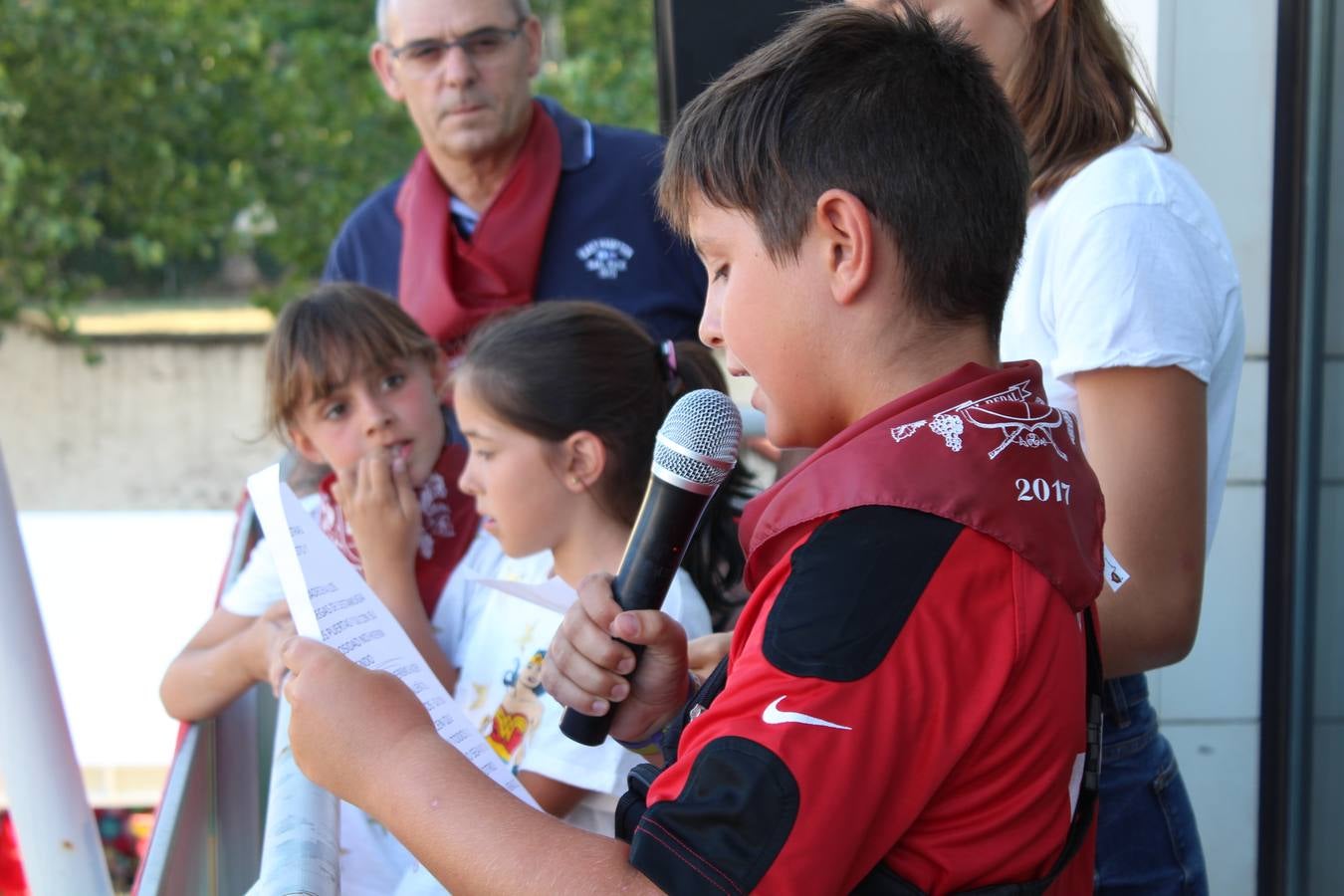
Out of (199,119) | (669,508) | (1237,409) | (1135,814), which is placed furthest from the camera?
(199,119)

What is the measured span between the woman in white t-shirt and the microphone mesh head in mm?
432

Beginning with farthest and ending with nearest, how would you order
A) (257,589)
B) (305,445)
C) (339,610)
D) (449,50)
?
1. (449,50)
2. (305,445)
3. (257,589)
4. (339,610)

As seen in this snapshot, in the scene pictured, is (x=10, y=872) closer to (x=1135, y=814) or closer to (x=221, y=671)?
(x=221, y=671)

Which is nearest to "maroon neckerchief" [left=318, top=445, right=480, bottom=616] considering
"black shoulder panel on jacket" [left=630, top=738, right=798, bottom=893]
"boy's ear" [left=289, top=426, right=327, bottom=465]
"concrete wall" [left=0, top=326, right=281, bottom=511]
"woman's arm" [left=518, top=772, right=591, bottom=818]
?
"boy's ear" [left=289, top=426, right=327, bottom=465]

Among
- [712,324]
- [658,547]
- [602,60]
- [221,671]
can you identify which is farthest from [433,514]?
[602,60]

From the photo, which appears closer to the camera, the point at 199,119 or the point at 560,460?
the point at 560,460

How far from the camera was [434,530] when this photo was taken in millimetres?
2791

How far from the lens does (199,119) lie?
10.2 metres

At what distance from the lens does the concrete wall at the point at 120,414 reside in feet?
36.4

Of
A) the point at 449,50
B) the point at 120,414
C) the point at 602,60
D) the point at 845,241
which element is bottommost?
the point at 120,414

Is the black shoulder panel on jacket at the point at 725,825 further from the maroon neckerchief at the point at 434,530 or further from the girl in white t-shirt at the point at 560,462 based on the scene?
the maroon neckerchief at the point at 434,530

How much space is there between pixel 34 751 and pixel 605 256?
1.96 m

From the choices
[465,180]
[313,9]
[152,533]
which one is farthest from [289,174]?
[465,180]

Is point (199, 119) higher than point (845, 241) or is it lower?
lower
